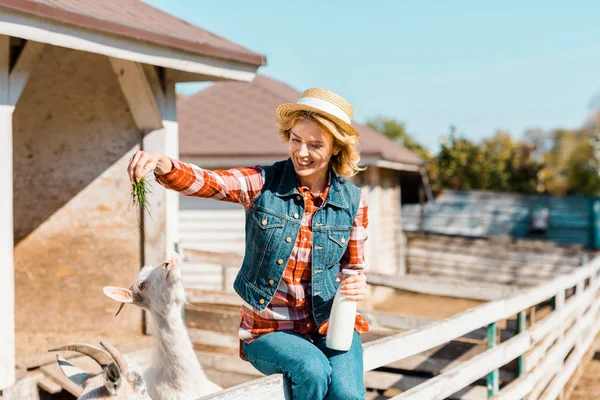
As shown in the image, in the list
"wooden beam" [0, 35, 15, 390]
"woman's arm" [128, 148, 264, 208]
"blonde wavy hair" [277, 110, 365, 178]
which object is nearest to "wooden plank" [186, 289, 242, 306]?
"wooden beam" [0, 35, 15, 390]

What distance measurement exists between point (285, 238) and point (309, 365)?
50 centimetres

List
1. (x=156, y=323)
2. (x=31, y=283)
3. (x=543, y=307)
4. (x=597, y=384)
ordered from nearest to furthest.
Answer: (x=156, y=323) → (x=31, y=283) → (x=597, y=384) → (x=543, y=307)

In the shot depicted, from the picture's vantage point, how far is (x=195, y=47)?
5.26 meters

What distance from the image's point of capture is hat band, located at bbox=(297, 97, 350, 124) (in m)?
2.58

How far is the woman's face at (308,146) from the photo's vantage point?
262 centimetres

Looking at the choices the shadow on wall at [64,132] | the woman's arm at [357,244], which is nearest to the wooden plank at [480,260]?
the shadow on wall at [64,132]

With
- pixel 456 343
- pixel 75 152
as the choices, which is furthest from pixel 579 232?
pixel 75 152

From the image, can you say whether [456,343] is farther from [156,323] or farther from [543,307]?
[543,307]

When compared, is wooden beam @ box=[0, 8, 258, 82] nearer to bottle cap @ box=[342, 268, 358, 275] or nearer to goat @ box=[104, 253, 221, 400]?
goat @ box=[104, 253, 221, 400]

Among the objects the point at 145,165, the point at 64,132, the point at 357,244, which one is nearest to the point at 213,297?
the point at 64,132

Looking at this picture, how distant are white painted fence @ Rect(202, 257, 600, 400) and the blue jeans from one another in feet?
0.23

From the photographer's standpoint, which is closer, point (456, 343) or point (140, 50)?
point (140, 50)

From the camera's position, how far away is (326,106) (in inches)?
102

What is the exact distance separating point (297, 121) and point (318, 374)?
39.4 inches
